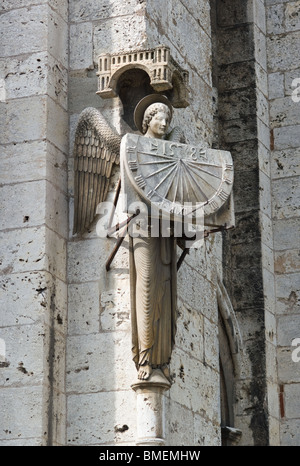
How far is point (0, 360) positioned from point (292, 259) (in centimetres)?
355

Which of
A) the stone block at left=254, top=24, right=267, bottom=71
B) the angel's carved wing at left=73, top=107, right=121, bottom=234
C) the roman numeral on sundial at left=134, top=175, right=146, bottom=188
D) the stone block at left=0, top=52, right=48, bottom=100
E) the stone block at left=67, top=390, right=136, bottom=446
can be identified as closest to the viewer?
the roman numeral on sundial at left=134, top=175, right=146, bottom=188

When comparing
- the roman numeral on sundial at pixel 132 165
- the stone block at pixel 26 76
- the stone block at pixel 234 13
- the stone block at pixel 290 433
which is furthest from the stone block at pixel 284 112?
the roman numeral on sundial at pixel 132 165

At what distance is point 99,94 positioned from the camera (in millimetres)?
8047

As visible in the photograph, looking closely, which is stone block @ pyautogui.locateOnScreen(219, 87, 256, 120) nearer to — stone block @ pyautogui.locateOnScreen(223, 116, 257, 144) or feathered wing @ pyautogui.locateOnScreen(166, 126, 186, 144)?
stone block @ pyautogui.locateOnScreen(223, 116, 257, 144)

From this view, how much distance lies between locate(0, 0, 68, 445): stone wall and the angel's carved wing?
0.32ft

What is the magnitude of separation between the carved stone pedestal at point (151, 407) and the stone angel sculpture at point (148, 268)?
38mm

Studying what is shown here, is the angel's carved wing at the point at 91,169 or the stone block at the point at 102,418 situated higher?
the angel's carved wing at the point at 91,169

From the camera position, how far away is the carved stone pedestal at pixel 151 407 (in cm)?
750

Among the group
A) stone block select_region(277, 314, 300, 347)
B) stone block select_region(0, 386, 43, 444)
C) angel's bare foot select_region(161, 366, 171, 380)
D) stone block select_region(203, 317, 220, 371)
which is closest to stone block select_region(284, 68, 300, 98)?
stone block select_region(277, 314, 300, 347)

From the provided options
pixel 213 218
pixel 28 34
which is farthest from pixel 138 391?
pixel 28 34

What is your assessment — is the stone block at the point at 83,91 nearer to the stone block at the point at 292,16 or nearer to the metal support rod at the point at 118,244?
the metal support rod at the point at 118,244

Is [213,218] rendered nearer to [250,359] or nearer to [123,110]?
[123,110]

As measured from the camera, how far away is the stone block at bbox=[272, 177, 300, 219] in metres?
10.8
